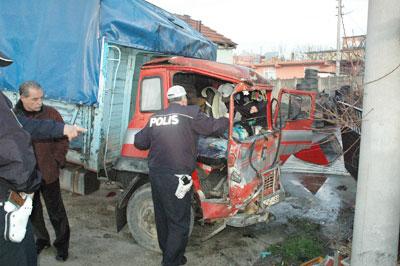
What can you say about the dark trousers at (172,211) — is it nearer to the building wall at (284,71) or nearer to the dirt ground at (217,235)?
the dirt ground at (217,235)

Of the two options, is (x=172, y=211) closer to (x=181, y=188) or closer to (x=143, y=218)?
(x=181, y=188)

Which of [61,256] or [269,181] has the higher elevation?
[269,181]

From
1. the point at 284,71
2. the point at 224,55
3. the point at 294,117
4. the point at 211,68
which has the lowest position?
the point at 294,117

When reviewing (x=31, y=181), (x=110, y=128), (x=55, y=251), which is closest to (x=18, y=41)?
(x=110, y=128)

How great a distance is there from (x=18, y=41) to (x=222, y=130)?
159 inches

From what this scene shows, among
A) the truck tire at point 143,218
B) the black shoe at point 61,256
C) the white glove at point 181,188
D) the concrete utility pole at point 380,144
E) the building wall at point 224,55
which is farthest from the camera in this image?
the building wall at point 224,55

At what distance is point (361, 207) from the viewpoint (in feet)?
10.6

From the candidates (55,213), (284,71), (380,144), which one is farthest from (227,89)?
(284,71)

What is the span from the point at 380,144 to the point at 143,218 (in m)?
2.93

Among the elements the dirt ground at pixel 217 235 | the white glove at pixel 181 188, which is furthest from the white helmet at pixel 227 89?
the dirt ground at pixel 217 235

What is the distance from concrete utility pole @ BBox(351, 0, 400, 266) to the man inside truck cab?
1586mm

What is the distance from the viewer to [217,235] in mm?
5461

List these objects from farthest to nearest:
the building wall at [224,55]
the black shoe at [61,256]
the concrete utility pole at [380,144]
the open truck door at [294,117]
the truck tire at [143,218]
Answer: the building wall at [224,55], the open truck door at [294,117], the truck tire at [143,218], the black shoe at [61,256], the concrete utility pole at [380,144]

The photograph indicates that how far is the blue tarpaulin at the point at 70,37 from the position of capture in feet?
18.9
